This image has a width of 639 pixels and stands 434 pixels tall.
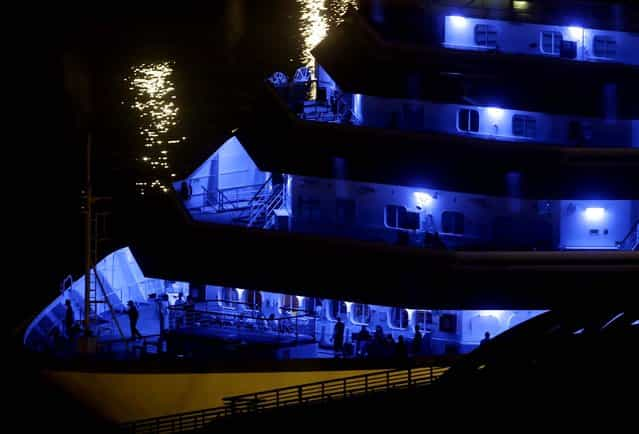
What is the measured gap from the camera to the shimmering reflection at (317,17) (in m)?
88.4

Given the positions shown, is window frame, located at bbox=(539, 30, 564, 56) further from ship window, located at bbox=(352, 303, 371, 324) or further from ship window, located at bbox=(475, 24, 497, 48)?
ship window, located at bbox=(352, 303, 371, 324)

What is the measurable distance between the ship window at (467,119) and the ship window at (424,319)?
6125 mm

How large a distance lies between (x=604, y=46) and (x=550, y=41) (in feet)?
5.76

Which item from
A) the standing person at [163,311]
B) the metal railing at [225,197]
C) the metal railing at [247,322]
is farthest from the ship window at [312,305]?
the standing person at [163,311]

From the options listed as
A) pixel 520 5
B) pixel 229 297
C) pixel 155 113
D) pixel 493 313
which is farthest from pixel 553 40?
pixel 155 113

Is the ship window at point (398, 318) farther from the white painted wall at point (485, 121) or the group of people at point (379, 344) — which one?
the white painted wall at point (485, 121)

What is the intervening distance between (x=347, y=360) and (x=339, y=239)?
11.0ft

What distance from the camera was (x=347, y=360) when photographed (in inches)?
1332

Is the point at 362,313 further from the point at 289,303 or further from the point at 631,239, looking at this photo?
the point at 631,239

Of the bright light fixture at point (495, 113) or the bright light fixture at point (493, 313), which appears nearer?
the bright light fixture at point (493, 313)

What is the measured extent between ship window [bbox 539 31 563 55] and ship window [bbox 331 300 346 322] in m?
11.0

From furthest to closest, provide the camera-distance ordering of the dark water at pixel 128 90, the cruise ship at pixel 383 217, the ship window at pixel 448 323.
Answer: the dark water at pixel 128 90, the ship window at pixel 448 323, the cruise ship at pixel 383 217

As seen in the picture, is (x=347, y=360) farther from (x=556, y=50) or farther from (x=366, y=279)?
(x=556, y=50)

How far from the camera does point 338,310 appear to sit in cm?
3625
